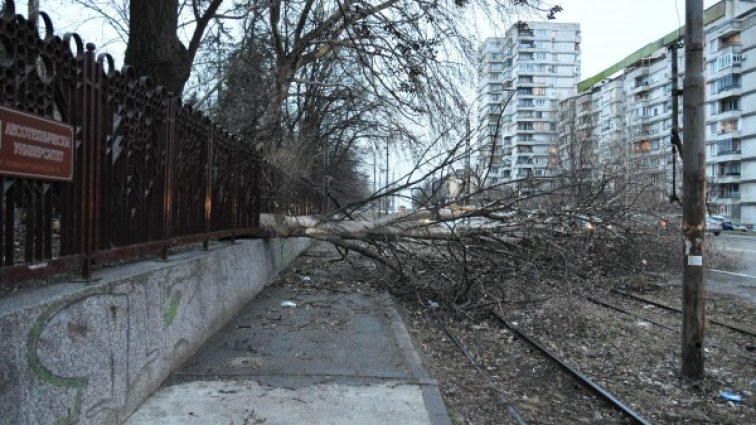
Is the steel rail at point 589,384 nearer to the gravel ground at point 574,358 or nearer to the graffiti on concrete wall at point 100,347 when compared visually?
the gravel ground at point 574,358

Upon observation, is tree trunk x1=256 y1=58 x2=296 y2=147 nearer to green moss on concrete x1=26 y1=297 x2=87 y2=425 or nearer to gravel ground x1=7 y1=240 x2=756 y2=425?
gravel ground x1=7 y1=240 x2=756 y2=425

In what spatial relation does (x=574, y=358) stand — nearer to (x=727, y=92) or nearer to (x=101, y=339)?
(x=101, y=339)

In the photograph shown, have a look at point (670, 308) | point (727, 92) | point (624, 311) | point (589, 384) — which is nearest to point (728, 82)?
point (727, 92)

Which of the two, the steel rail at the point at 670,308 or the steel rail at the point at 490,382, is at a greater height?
the steel rail at the point at 670,308

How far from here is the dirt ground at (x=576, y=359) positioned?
5.72 metres

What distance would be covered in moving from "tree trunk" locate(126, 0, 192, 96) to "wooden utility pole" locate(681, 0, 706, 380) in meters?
7.59

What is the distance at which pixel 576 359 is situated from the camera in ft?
25.0

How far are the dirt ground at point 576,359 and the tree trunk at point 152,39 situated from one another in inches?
196

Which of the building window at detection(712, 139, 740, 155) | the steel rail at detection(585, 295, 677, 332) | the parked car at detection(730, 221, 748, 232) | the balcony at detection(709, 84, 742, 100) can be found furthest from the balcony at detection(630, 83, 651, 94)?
the steel rail at detection(585, 295, 677, 332)

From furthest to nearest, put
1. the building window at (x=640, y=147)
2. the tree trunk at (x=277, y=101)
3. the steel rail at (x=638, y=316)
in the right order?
the building window at (x=640, y=147)
the tree trunk at (x=277, y=101)
the steel rail at (x=638, y=316)

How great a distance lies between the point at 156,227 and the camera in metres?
5.67

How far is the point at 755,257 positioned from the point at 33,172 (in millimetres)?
25864

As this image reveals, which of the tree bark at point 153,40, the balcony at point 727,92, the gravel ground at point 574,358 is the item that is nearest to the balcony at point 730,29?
the balcony at point 727,92

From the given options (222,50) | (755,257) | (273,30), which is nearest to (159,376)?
(273,30)
